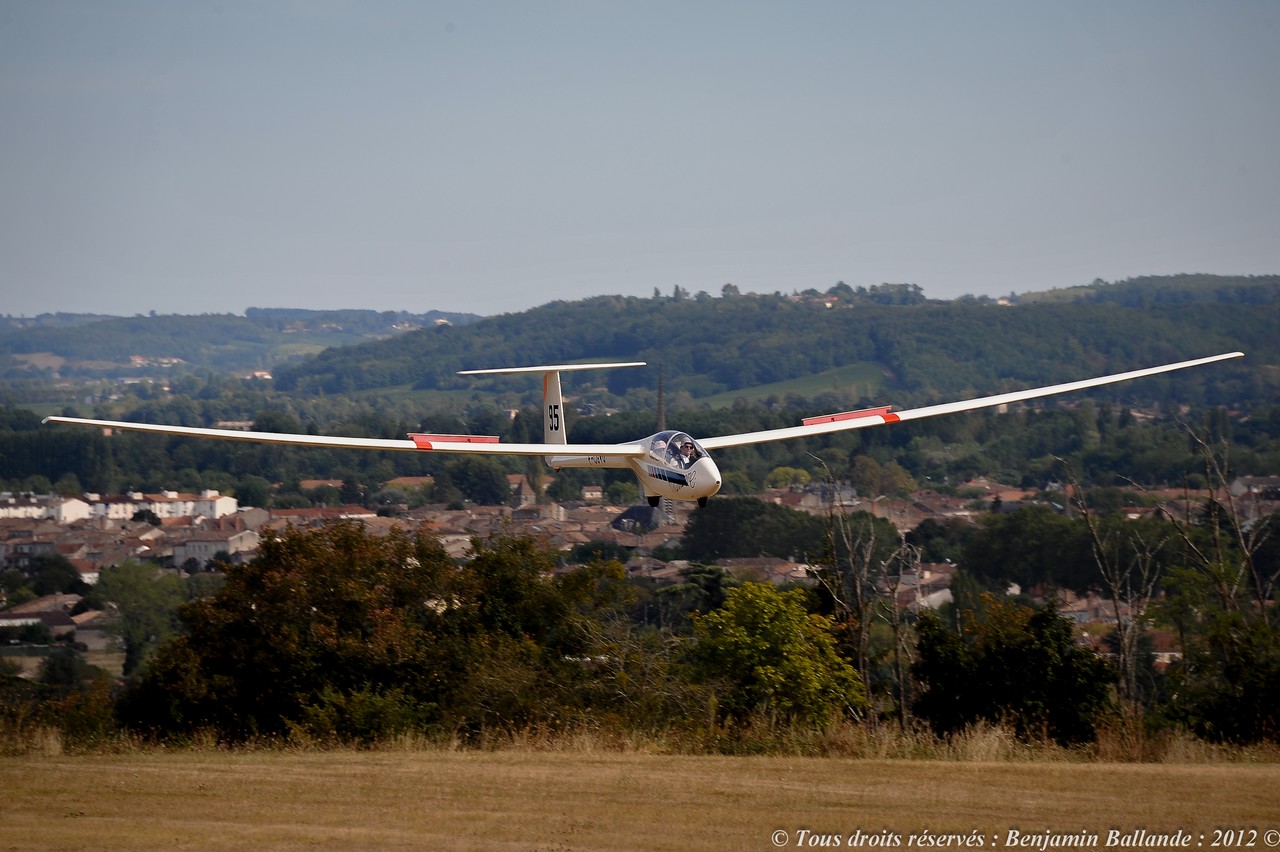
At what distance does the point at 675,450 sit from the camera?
23891 mm

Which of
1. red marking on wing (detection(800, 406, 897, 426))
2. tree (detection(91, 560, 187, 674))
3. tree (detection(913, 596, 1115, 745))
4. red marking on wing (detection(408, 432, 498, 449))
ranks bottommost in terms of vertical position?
tree (detection(91, 560, 187, 674))

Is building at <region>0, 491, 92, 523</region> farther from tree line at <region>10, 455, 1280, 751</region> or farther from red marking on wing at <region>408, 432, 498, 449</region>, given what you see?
red marking on wing at <region>408, 432, 498, 449</region>

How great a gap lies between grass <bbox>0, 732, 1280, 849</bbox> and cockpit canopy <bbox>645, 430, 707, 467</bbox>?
534 centimetres

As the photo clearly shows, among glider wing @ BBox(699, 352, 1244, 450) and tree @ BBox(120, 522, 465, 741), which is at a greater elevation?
glider wing @ BBox(699, 352, 1244, 450)

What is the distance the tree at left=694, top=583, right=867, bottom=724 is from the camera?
30109 mm

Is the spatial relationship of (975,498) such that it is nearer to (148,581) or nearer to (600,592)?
(148,581)

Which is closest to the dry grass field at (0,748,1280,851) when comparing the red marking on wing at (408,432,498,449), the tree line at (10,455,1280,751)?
the tree line at (10,455,1280,751)

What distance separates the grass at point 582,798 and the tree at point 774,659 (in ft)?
29.0

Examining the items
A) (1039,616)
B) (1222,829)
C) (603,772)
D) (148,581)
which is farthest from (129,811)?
(148,581)

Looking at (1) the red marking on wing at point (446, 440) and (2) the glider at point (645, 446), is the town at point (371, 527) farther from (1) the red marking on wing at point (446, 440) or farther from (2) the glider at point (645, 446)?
(1) the red marking on wing at point (446, 440)

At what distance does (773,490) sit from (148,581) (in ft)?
219

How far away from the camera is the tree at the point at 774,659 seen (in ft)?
98.8

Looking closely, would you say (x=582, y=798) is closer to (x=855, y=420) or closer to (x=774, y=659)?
(x=855, y=420)

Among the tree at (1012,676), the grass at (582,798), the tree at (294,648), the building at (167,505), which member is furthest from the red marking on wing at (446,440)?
the building at (167,505)
